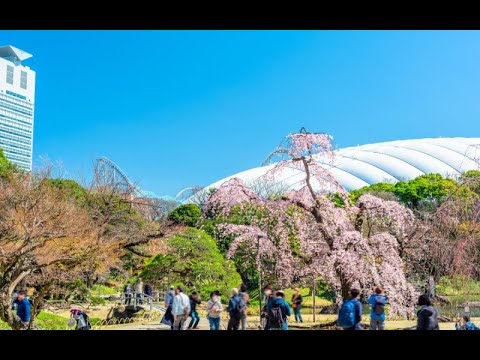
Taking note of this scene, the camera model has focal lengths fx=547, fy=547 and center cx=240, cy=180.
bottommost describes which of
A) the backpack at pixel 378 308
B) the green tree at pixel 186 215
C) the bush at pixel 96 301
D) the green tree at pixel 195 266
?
the bush at pixel 96 301

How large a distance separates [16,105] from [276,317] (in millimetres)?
90566

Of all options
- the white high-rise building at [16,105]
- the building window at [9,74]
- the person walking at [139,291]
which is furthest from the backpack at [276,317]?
the building window at [9,74]

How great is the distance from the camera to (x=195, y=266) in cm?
1639

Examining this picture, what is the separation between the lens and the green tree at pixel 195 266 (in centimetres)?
1620

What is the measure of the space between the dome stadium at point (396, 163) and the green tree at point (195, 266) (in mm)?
23088

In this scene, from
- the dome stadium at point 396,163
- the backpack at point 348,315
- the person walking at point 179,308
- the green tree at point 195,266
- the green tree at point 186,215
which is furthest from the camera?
the dome stadium at point 396,163

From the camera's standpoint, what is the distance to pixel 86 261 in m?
16.1

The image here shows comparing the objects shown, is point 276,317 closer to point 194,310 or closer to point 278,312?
point 278,312

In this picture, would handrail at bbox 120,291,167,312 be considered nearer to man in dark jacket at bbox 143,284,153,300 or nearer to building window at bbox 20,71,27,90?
man in dark jacket at bbox 143,284,153,300

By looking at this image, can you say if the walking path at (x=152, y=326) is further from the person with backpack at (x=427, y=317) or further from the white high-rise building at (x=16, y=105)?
the white high-rise building at (x=16, y=105)

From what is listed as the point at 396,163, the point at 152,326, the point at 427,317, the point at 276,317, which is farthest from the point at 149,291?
the point at 396,163
